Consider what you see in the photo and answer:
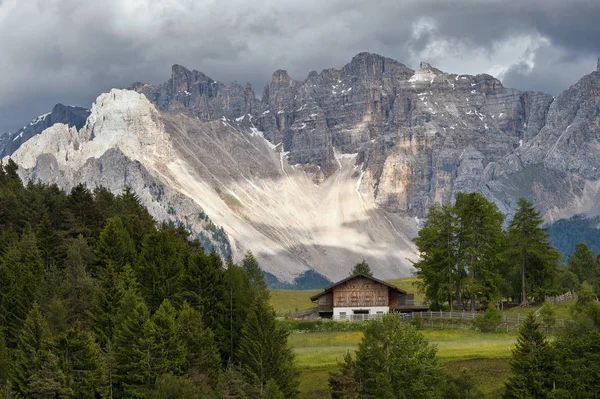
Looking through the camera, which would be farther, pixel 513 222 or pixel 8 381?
pixel 513 222

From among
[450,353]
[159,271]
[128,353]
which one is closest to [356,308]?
[450,353]

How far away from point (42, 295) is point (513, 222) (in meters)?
58.5

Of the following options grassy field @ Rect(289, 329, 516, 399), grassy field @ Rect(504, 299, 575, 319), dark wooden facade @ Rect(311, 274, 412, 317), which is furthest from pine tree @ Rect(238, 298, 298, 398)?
dark wooden facade @ Rect(311, 274, 412, 317)

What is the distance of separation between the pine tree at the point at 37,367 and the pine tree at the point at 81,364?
2.52 feet

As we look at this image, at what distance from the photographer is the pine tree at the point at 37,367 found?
174 ft

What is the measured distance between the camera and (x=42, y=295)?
67625mm

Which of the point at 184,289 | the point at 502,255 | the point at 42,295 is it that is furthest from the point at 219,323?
the point at 502,255

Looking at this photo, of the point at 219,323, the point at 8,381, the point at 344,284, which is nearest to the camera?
the point at 8,381

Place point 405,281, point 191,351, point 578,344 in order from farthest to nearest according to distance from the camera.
Answer: point 405,281, point 191,351, point 578,344

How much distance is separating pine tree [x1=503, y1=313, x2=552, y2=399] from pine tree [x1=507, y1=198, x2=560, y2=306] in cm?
3811

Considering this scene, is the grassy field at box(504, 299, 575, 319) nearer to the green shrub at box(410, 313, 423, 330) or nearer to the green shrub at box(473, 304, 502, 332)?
the green shrub at box(473, 304, 502, 332)

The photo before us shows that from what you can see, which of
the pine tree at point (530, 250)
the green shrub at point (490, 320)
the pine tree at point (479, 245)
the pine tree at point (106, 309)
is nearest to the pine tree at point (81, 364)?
the pine tree at point (106, 309)

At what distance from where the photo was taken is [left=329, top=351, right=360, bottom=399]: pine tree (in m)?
56.2

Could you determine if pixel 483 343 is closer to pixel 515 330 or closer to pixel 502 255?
pixel 515 330
